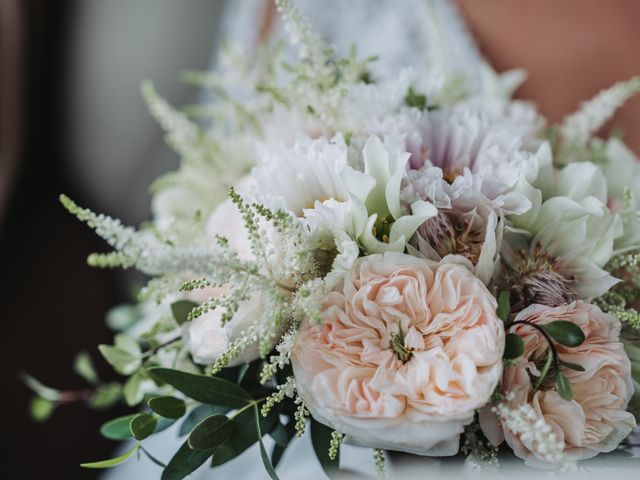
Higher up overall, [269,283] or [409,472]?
[269,283]

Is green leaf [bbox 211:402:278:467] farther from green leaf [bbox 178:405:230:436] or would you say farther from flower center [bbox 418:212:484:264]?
flower center [bbox 418:212:484:264]

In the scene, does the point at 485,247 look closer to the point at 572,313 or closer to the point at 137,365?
the point at 572,313

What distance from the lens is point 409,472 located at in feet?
1.61

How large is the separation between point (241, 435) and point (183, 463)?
49mm

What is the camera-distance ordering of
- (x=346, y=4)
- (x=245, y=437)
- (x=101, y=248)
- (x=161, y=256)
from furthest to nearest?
(x=101, y=248) < (x=346, y=4) < (x=245, y=437) < (x=161, y=256)

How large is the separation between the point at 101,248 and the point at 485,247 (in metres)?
1.01

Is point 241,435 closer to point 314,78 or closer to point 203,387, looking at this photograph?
point 203,387

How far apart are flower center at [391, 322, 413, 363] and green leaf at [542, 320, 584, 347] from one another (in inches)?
→ 3.7

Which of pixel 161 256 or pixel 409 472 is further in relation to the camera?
pixel 409 472

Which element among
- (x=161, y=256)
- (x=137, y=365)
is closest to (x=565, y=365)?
(x=161, y=256)

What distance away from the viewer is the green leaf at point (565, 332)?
392 millimetres

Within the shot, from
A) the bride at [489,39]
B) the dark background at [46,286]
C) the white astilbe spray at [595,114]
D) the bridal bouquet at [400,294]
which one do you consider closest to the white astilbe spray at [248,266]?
the bridal bouquet at [400,294]

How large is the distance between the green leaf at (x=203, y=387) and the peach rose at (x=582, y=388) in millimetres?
211

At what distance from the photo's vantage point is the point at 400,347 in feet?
1.34
